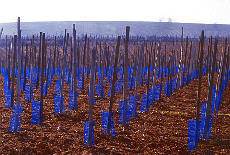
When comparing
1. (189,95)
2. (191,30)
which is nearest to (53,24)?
(191,30)

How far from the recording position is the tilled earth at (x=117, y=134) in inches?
246

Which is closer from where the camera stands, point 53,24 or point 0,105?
point 0,105

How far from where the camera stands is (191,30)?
3979 inches

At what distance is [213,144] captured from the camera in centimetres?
662

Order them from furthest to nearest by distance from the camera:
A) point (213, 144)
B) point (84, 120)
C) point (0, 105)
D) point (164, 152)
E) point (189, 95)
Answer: point (189, 95), point (0, 105), point (84, 120), point (213, 144), point (164, 152)

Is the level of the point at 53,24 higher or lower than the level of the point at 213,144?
higher

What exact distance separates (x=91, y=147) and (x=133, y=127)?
70.6 inches

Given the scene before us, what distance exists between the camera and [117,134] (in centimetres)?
716

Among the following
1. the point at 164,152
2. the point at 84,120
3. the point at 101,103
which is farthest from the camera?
the point at 101,103

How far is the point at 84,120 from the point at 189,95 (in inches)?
234

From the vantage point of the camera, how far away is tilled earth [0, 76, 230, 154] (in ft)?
20.5

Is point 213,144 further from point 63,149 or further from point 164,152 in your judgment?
point 63,149

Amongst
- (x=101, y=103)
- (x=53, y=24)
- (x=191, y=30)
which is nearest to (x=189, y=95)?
(x=101, y=103)

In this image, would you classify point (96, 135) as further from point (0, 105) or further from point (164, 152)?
point (0, 105)
